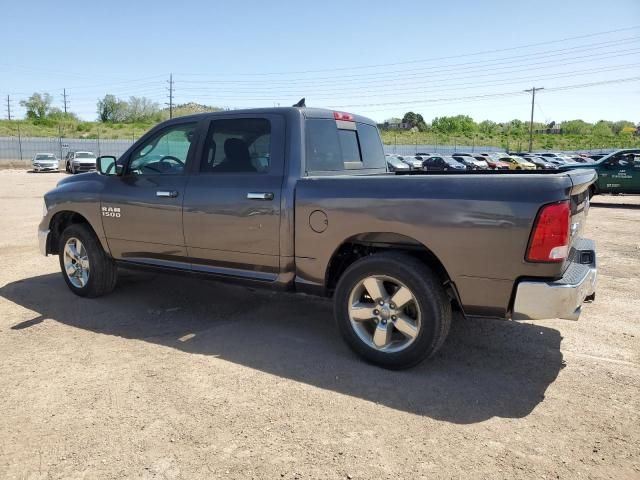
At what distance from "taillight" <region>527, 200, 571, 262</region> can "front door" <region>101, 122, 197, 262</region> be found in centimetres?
309

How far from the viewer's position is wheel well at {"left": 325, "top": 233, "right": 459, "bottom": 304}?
370cm

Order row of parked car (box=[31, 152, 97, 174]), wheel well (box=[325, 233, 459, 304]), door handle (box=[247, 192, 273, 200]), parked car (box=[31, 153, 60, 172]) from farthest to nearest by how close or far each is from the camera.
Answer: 1. parked car (box=[31, 153, 60, 172])
2. row of parked car (box=[31, 152, 97, 174])
3. door handle (box=[247, 192, 273, 200])
4. wheel well (box=[325, 233, 459, 304])

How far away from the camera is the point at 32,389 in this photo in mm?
A: 3492

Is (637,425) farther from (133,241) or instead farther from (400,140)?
(400,140)

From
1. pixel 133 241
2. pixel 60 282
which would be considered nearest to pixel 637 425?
pixel 133 241

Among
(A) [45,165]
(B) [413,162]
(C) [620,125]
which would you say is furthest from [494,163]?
(C) [620,125]

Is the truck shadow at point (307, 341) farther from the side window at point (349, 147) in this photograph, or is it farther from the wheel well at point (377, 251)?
the side window at point (349, 147)

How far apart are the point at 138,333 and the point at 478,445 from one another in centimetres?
312

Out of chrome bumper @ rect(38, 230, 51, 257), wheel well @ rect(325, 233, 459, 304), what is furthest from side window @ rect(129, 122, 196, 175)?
wheel well @ rect(325, 233, 459, 304)

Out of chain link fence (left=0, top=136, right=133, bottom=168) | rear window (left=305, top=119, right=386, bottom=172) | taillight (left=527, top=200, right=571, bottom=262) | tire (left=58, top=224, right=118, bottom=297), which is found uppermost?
chain link fence (left=0, top=136, right=133, bottom=168)

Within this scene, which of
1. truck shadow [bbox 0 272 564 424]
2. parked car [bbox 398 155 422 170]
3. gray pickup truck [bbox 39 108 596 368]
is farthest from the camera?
parked car [bbox 398 155 422 170]

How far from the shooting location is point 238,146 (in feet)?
15.0

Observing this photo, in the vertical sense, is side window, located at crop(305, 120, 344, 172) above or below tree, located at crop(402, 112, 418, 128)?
below

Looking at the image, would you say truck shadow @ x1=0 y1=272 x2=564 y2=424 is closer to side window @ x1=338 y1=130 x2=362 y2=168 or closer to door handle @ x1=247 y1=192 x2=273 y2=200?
door handle @ x1=247 y1=192 x2=273 y2=200
